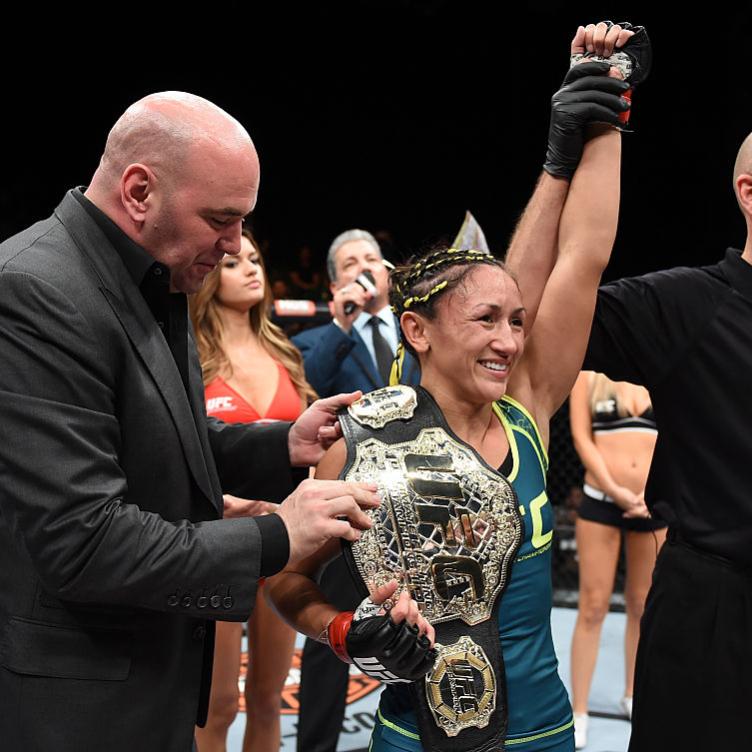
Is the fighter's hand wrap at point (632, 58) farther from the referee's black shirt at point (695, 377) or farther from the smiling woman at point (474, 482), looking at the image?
the referee's black shirt at point (695, 377)

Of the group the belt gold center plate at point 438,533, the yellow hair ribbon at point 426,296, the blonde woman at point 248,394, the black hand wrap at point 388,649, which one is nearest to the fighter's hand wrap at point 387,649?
the black hand wrap at point 388,649

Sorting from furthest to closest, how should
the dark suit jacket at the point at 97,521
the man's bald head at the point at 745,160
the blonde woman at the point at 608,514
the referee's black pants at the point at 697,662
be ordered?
the blonde woman at the point at 608,514
the man's bald head at the point at 745,160
the referee's black pants at the point at 697,662
the dark suit jacket at the point at 97,521

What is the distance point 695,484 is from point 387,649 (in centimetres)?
70

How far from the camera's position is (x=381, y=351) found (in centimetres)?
277

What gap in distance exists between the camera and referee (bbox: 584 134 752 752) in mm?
1485

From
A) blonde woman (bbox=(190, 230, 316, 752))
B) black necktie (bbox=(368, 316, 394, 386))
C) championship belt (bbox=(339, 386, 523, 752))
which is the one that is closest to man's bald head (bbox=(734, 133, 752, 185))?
championship belt (bbox=(339, 386, 523, 752))

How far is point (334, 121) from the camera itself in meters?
7.14

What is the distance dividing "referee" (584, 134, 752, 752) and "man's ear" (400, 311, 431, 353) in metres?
0.31

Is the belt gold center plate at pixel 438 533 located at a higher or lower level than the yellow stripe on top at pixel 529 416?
Result: lower

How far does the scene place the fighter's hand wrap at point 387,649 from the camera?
1097 millimetres

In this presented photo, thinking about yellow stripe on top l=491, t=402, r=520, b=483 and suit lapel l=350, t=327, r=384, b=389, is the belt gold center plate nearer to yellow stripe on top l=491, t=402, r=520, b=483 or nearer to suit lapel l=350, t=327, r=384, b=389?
yellow stripe on top l=491, t=402, r=520, b=483

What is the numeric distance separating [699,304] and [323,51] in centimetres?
586

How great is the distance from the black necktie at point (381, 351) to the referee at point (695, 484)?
4.01 ft

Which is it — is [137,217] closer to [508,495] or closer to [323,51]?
[508,495]
